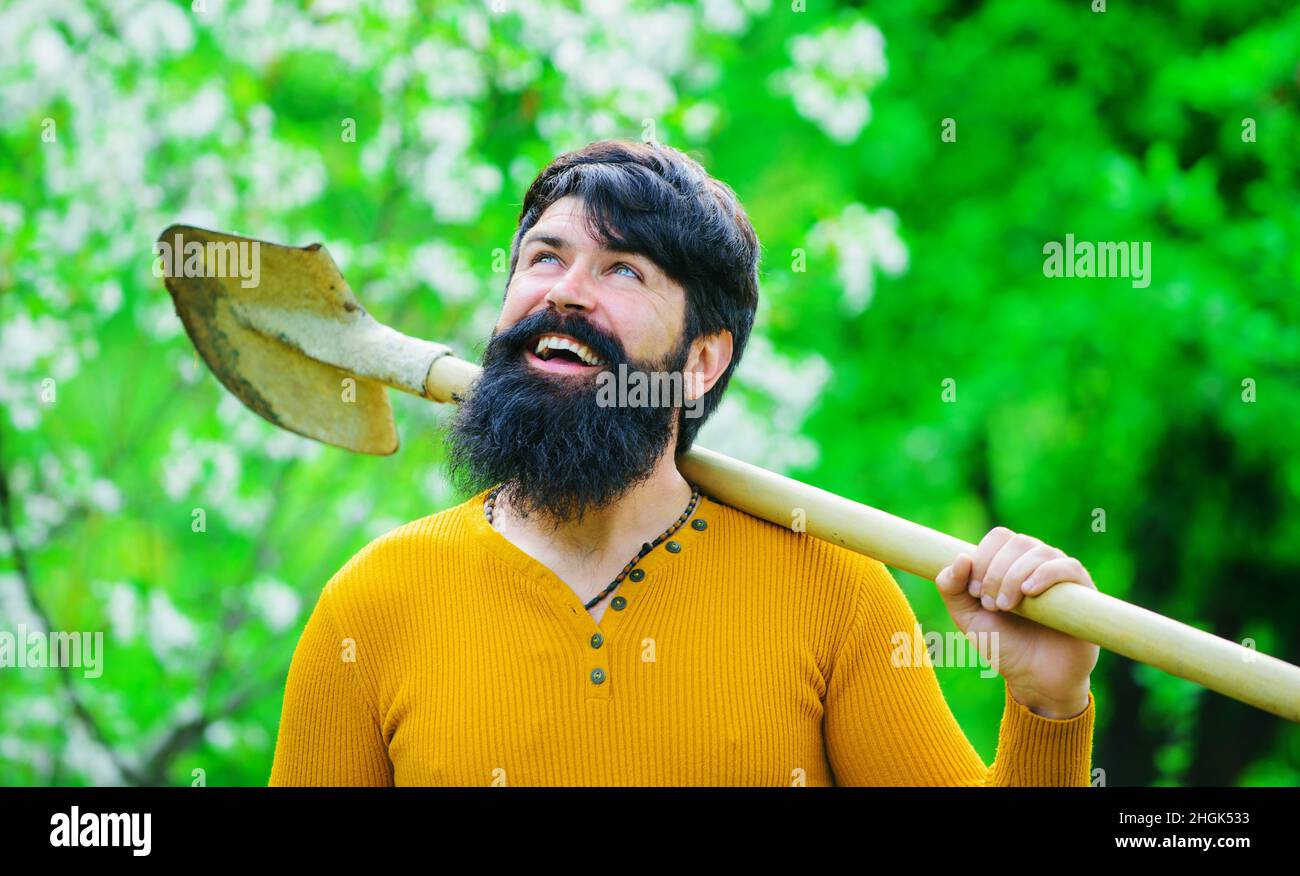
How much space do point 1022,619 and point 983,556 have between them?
13 centimetres

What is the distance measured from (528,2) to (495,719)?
4381 millimetres

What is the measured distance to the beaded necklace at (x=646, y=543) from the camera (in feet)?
7.92

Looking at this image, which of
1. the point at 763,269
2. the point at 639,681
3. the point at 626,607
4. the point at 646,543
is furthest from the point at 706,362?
the point at 763,269

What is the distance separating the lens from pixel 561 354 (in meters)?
2.53

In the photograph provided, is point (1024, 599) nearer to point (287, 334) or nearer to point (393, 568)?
point (393, 568)

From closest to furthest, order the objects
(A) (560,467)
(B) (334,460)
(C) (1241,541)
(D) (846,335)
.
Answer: (A) (560,467) → (B) (334,460) → (C) (1241,541) → (D) (846,335)

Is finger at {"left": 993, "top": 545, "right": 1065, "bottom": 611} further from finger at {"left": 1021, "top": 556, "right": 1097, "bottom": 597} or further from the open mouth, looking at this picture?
the open mouth

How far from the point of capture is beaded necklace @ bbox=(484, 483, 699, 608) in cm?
241

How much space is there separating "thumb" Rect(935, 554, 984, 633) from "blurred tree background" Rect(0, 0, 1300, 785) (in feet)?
12.0

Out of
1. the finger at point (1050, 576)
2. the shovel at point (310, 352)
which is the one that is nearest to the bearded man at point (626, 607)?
the finger at point (1050, 576)

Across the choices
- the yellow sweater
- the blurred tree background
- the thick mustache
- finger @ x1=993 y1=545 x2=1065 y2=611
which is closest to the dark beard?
the thick mustache
